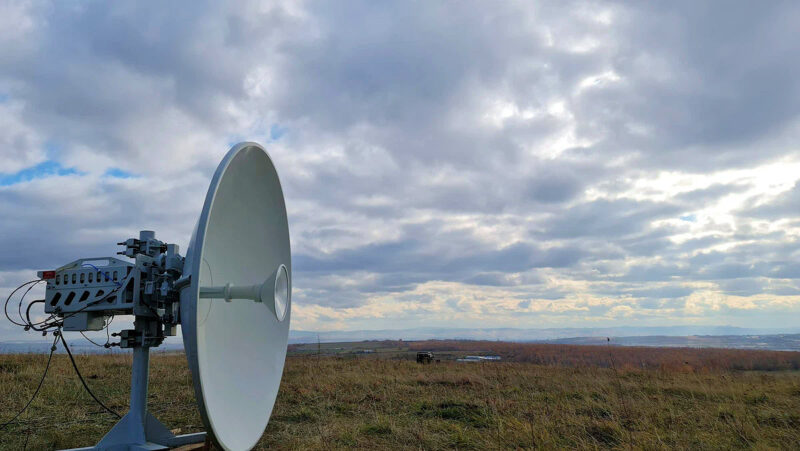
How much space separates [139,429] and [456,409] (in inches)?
188

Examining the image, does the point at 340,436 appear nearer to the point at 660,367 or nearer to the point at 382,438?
the point at 382,438

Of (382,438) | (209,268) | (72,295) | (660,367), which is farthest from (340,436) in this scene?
(660,367)

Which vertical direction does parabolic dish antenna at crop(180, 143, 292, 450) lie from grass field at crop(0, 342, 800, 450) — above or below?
above

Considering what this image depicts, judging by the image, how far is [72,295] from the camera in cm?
578

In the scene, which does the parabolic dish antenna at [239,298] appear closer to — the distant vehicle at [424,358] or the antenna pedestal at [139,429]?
the antenna pedestal at [139,429]

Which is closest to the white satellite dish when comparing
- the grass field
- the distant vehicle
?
the grass field

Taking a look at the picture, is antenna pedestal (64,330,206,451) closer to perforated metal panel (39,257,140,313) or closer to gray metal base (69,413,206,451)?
gray metal base (69,413,206,451)

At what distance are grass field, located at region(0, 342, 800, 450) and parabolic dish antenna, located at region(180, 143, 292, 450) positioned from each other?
1220mm

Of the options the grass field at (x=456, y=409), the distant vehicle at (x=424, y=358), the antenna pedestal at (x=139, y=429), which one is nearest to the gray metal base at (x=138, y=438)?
the antenna pedestal at (x=139, y=429)

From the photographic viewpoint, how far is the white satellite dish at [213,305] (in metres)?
5.29

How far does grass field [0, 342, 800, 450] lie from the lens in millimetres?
6594

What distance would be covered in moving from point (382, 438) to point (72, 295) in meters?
4.24

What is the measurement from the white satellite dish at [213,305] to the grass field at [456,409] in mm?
1321

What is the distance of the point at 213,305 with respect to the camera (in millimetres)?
5605
